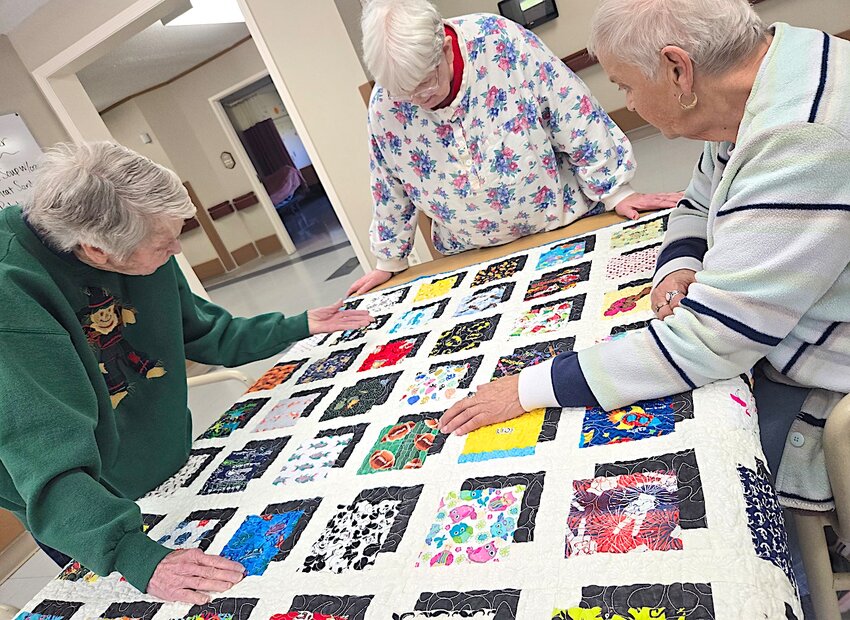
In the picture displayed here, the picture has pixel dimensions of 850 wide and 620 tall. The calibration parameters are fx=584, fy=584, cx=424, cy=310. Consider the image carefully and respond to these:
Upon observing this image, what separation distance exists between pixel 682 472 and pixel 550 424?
0.77 ft

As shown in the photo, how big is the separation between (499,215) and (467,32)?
0.51m

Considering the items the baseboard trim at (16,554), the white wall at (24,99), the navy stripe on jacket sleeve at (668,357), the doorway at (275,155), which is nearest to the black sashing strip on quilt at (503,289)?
the navy stripe on jacket sleeve at (668,357)

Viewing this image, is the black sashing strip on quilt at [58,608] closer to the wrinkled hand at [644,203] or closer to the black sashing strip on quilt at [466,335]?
the black sashing strip on quilt at [466,335]

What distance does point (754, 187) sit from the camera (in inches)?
29.8

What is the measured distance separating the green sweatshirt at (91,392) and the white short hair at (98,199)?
8cm

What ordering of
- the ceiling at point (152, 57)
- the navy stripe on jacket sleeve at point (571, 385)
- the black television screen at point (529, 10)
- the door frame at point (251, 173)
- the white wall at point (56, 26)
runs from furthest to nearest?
the door frame at point (251, 173), the black television screen at point (529, 10), the ceiling at point (152, 57), the white wall at point (56, 26), the navy stripe on jacket sleeve at point (571, 385)

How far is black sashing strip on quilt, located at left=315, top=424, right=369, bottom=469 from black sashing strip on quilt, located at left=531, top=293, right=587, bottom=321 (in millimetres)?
491

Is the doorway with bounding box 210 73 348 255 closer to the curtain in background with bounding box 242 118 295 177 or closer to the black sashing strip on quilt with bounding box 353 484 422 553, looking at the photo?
the curtain in background with bounding box 242 118 295 177

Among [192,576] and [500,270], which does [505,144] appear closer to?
[500,270]

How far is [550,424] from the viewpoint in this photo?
3.19 ft

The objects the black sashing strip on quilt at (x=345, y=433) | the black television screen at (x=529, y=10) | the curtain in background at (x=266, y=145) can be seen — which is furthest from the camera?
the curtain in background at (x=266, y=145)

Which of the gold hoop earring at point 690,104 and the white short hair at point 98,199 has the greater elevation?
the white short hair at point 98,199

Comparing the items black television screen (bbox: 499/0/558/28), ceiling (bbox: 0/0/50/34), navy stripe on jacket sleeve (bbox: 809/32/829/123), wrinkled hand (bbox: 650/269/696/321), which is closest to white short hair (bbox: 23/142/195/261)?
wrinkled hand (bbox: 650/269/696/321)

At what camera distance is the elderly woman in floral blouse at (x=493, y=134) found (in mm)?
1519
